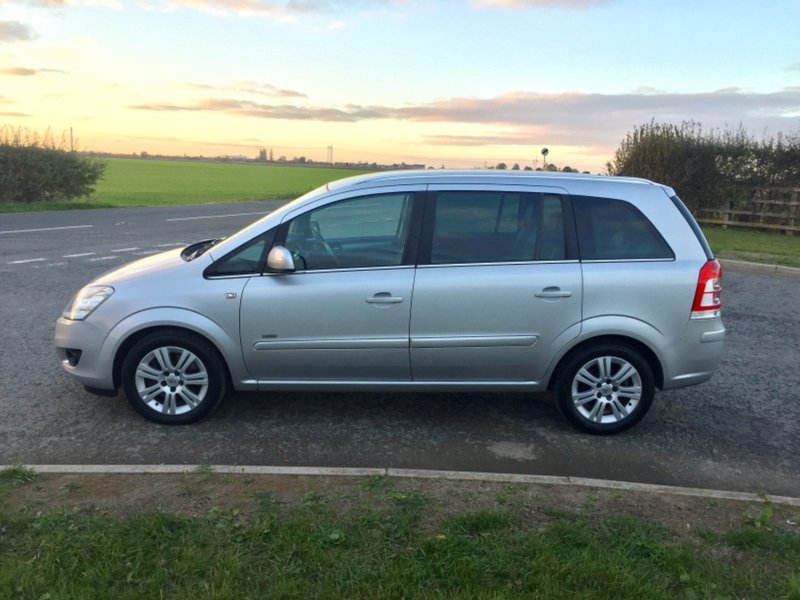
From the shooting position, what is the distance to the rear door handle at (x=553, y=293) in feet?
15.4

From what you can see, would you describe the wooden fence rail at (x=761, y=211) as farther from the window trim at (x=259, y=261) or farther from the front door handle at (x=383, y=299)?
the window trim at (x=259, y=261)

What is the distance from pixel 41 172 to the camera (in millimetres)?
25156

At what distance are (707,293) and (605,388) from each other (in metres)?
0.94

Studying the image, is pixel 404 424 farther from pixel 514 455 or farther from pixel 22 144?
pixel 22 144

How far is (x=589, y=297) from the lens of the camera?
186 inches

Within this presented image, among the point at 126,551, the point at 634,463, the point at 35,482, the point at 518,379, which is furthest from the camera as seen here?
the point at 518,379

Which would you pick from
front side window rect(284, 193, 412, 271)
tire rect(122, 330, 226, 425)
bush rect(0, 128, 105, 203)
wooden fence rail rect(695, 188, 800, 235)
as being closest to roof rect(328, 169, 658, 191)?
front side window rect(284, 193, 412, 271)

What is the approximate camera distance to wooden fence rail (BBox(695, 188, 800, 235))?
840 inches

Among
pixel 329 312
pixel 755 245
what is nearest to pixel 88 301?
pixel 329 312

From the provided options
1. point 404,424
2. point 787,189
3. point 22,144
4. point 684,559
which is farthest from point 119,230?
point 787,189

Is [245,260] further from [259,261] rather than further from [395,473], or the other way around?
[395,473]

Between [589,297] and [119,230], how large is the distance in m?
15.1

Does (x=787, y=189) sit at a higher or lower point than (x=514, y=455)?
higher

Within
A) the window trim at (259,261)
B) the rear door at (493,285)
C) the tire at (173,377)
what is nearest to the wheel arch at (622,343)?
the rear door at (493,285)
